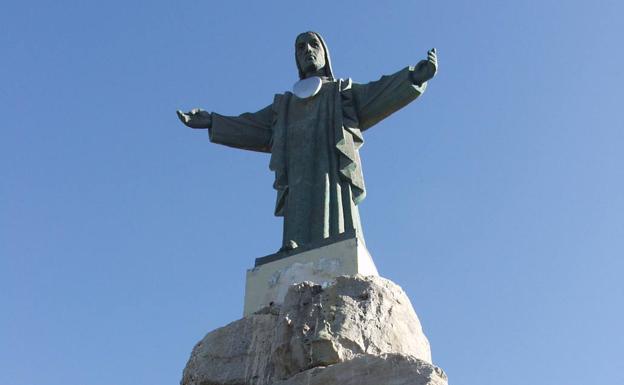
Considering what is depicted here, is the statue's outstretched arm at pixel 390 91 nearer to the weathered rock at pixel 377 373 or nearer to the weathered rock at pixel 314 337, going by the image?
the weathered rock at pixel 314 337

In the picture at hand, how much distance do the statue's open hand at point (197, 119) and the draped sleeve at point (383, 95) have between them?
135 centimetres

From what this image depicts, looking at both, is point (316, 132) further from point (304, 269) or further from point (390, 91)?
point (304, 269)

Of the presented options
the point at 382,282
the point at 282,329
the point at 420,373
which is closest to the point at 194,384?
the point at 282,329

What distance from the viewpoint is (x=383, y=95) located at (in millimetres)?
7246

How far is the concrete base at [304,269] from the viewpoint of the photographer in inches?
233

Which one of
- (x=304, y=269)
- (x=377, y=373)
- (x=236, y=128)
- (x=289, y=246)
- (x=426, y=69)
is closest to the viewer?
(x=377, y=373)

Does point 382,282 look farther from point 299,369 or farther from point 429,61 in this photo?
point 429,61

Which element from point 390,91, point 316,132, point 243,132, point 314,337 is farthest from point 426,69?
point 314,337

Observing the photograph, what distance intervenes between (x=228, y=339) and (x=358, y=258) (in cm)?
102

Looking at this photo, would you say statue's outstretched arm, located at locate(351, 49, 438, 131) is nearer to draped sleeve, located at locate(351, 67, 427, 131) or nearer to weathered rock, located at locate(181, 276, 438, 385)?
draped sleeve, located at locate(351, 67, 427, 131)

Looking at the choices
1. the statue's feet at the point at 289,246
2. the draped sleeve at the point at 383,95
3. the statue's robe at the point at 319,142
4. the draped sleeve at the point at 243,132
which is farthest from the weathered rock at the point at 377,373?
the draped sleeve at the point at 243,132

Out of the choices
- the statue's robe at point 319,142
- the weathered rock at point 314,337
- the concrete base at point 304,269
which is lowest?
the weathered rock at point 314,337

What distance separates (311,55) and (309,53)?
0.03 metres

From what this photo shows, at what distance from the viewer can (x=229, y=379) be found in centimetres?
535
